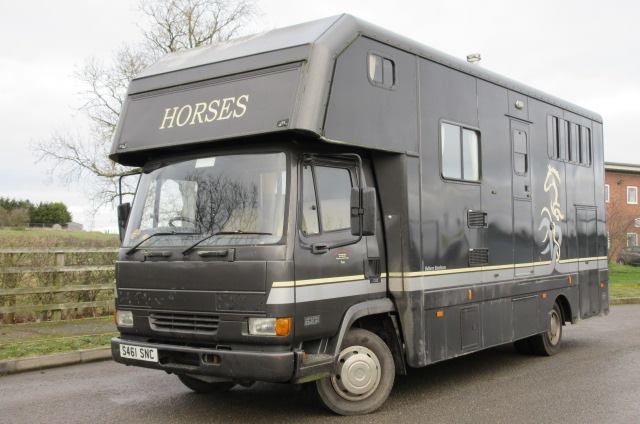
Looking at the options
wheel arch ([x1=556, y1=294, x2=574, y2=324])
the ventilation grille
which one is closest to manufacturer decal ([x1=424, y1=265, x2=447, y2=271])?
the ventilation grille

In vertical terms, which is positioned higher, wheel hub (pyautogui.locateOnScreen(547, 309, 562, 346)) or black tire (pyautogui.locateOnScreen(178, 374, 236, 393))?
wheel hub (pyautogui.locateOnScreen(547, 309, 562, 346))

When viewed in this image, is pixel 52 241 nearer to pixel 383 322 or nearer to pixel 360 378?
pixel 383 322

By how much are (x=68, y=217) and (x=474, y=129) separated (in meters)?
86.5

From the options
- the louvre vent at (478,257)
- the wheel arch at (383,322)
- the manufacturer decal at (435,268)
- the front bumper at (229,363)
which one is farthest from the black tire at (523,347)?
the front bumper at (229,363)

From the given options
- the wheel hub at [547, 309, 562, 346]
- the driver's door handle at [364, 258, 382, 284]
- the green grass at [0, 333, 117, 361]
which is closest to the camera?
the driver's door handle at [364, 258, 382, 284]

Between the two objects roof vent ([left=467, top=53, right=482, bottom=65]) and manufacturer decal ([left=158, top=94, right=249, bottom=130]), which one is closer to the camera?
manufacturer decal ([left=158, top=94, right=249, bottom=130])

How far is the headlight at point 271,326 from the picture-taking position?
5.52 meters

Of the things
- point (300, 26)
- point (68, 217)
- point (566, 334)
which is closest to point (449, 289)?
point (300, 26)

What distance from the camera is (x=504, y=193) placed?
835 centimetres

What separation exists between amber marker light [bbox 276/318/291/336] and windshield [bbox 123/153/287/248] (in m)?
0.64

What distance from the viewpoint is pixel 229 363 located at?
5582 millimetres

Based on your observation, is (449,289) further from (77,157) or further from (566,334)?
(77,157)

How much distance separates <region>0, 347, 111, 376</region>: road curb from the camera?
863 cm

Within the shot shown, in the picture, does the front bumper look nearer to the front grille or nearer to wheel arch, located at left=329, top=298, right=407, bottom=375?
the front grille
